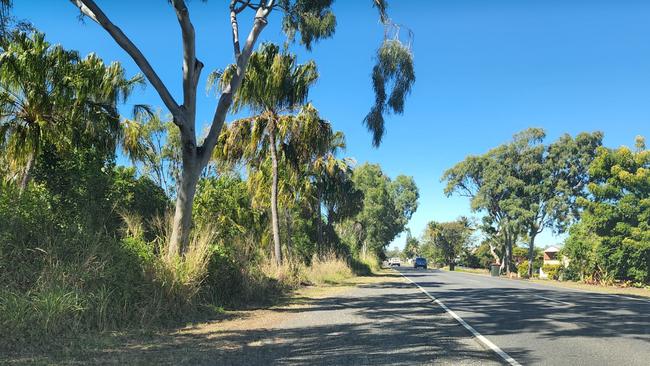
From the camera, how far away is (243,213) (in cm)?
2398

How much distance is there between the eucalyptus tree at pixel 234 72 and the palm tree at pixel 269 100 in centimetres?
301

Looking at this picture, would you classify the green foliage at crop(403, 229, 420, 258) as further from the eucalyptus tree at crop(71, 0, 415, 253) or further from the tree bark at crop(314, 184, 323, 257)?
the eucalyptus tree at crop(71, 0, 415, 253)

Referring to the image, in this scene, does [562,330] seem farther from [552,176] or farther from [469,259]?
[469,259]

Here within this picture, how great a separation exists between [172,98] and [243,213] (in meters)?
12.9

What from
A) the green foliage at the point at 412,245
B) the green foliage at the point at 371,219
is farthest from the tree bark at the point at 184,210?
the green foliage at the point at 412,245

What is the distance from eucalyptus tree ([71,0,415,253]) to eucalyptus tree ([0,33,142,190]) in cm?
256

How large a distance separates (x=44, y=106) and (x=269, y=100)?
25.6 ft

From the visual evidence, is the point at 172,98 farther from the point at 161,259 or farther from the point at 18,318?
the point at 18,318

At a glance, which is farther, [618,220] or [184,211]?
[618,220]

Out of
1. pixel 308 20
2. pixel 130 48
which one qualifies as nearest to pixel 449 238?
pixel 308 20

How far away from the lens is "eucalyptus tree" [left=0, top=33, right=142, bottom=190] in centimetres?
1270

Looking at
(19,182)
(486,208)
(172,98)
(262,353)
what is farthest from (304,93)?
(486,208)

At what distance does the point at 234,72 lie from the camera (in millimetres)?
13617

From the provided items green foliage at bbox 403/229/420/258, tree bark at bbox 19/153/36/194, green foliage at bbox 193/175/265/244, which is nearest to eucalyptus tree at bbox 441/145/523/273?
green foliage at bbox 193/175/265/244
